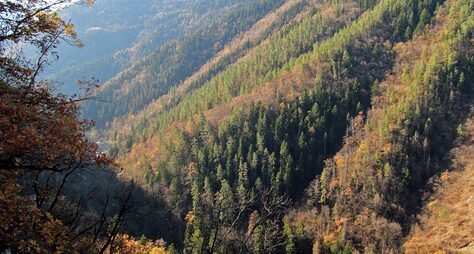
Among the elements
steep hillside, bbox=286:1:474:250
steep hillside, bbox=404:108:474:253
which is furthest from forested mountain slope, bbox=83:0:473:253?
steep hillside, bbox=404:108:474:253

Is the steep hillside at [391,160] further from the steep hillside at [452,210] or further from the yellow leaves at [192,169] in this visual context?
the yellow leaves at [192,169]

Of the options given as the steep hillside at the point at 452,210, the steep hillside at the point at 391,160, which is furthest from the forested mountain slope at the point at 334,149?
the steep hillside at the point at 452,210

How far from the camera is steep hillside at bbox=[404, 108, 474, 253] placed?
117 meters

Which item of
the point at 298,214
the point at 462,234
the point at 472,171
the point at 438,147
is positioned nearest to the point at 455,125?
the point at 438,147

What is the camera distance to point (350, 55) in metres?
199

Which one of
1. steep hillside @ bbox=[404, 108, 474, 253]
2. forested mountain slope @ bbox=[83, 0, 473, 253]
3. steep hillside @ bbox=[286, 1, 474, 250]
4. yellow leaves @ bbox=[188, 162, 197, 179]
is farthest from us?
yellow leaves @ bbox=[188, 162, 197, 179]

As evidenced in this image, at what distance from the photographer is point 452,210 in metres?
128

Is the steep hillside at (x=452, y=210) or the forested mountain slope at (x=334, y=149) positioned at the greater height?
the forested mountain slope at (x=334, y=149)

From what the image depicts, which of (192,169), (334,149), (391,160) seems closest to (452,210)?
(391,160)

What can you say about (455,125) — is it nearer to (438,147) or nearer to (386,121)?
(438,147)

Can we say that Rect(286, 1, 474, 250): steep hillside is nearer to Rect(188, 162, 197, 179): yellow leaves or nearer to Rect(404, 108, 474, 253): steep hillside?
Rect(404, 108, 474, 253): steep hillside

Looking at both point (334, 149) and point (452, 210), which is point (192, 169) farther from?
point (452, 210)

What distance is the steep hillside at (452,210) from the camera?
383ft

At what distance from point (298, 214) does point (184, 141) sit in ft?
184
